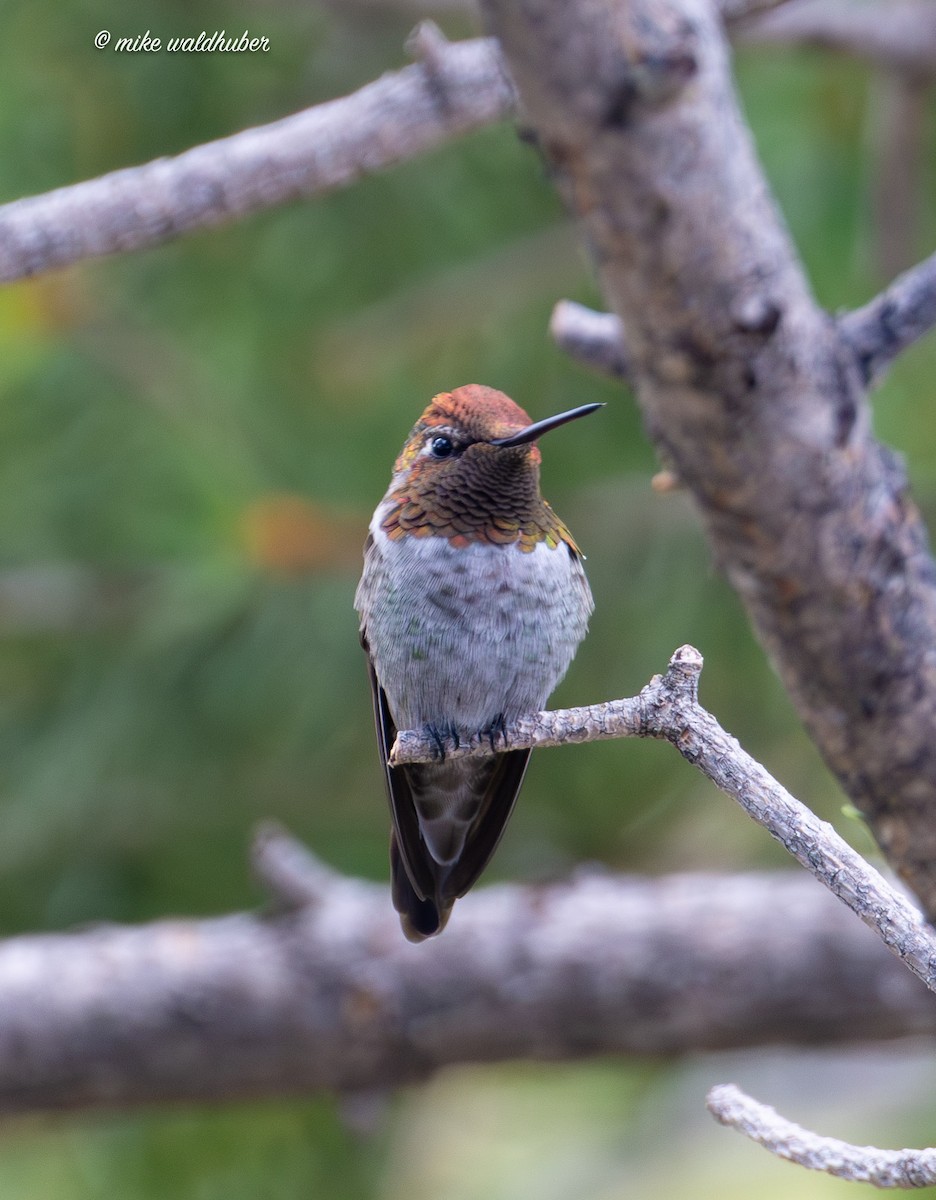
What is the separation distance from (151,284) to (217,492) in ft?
2.56

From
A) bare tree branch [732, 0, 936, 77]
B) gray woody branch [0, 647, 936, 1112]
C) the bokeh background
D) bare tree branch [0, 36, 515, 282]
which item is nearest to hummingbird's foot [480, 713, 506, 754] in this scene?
bare tree branch [0, 36, 515, 282]

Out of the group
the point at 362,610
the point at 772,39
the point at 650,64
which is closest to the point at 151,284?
the point at 772,39

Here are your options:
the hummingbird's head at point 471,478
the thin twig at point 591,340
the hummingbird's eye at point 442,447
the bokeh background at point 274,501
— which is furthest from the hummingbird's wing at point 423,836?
the bokeh background at point 274,501

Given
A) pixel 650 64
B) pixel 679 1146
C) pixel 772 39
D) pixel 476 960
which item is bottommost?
pixel 679 1146

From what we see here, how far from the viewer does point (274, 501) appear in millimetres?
3092

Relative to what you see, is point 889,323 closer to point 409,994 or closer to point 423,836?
point 423,836

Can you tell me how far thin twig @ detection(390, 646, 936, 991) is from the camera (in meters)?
1.23

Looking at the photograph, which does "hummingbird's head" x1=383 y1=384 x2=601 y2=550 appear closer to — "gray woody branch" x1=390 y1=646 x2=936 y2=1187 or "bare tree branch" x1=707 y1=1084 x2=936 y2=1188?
"gray woody branch" x1=390 y1=646 x2=936 y2=1187

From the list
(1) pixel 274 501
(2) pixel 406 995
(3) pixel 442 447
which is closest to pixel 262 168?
(3) pixel 442 447

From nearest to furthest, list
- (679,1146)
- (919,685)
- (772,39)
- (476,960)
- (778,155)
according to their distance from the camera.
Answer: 1. (919,685)
2. (772,39)
3. (476,960)
4. (778,155)
5. (679,1146)

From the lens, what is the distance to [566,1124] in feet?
15.1

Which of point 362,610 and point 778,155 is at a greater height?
point 778,155

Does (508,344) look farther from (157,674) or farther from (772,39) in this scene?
(157,674)

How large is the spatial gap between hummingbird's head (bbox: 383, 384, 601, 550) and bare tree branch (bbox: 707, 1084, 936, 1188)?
0.74 m
